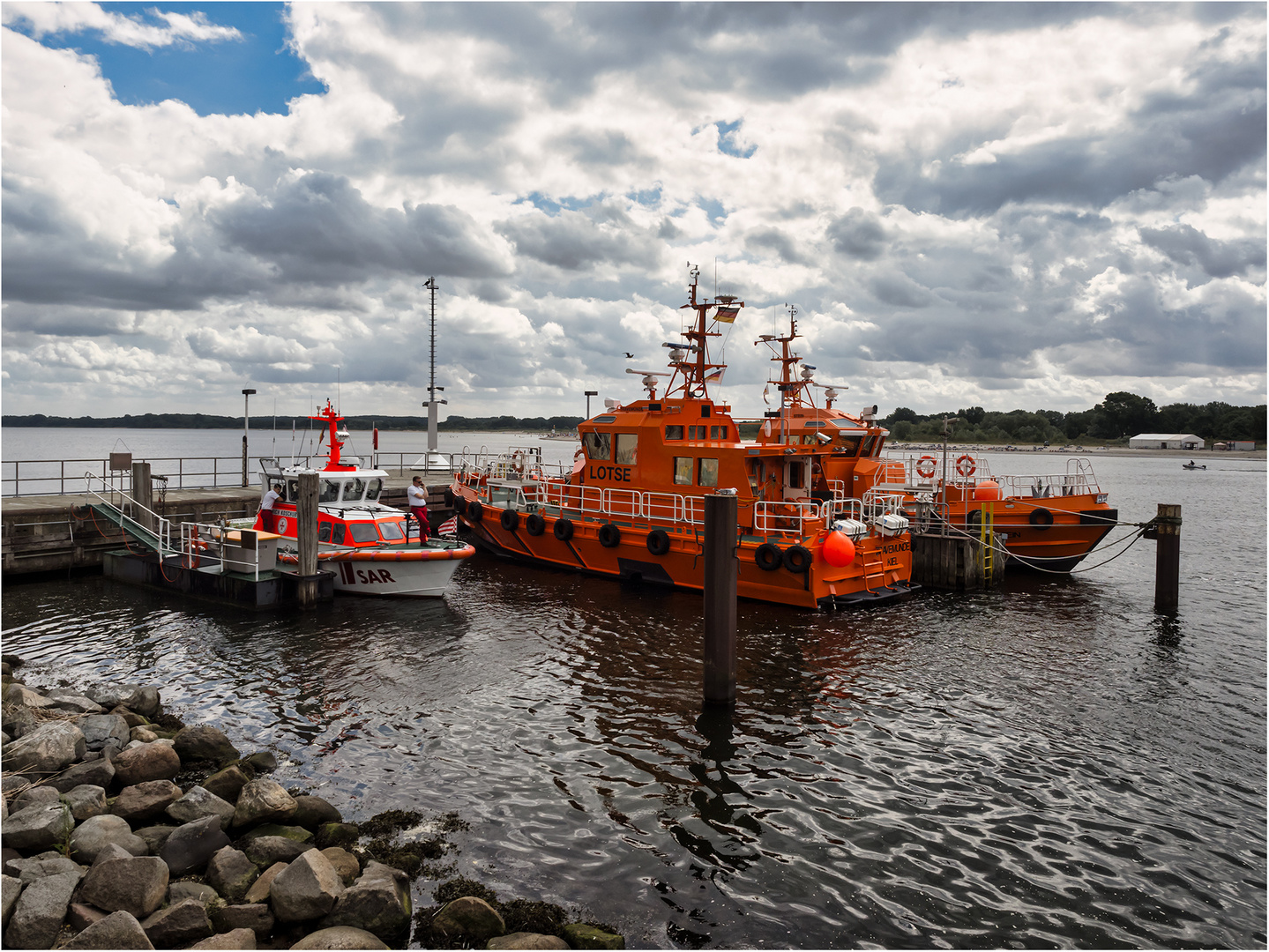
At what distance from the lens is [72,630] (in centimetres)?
1212

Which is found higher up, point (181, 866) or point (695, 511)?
point (695, 511)

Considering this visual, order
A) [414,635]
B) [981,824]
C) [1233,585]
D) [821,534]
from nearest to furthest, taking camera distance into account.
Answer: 1. [981,824]
2. [414,635]
3. [821,534]
4. [1233,585]

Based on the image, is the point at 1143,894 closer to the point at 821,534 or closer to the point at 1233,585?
the point at 821,534

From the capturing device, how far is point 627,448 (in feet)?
54.5

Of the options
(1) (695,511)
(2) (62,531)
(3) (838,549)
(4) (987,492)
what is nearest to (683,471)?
(1) (695,511)

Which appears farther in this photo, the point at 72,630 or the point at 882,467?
the point at 882,467

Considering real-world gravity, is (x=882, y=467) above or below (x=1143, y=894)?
above

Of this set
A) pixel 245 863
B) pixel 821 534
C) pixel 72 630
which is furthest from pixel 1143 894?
pixel 72 630

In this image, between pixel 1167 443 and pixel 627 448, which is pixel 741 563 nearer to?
pixel 627 448

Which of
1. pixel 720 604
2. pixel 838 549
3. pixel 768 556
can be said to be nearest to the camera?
pixel 720 604

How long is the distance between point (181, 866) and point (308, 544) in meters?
8.56

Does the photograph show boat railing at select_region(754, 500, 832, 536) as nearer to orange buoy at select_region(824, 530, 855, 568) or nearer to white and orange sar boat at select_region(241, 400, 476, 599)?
orange buoy at select_region(824, 530, 855, 568)

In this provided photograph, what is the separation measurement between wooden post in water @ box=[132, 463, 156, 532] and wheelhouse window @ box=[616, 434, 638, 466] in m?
10.8

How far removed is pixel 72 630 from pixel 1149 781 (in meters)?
15.5
